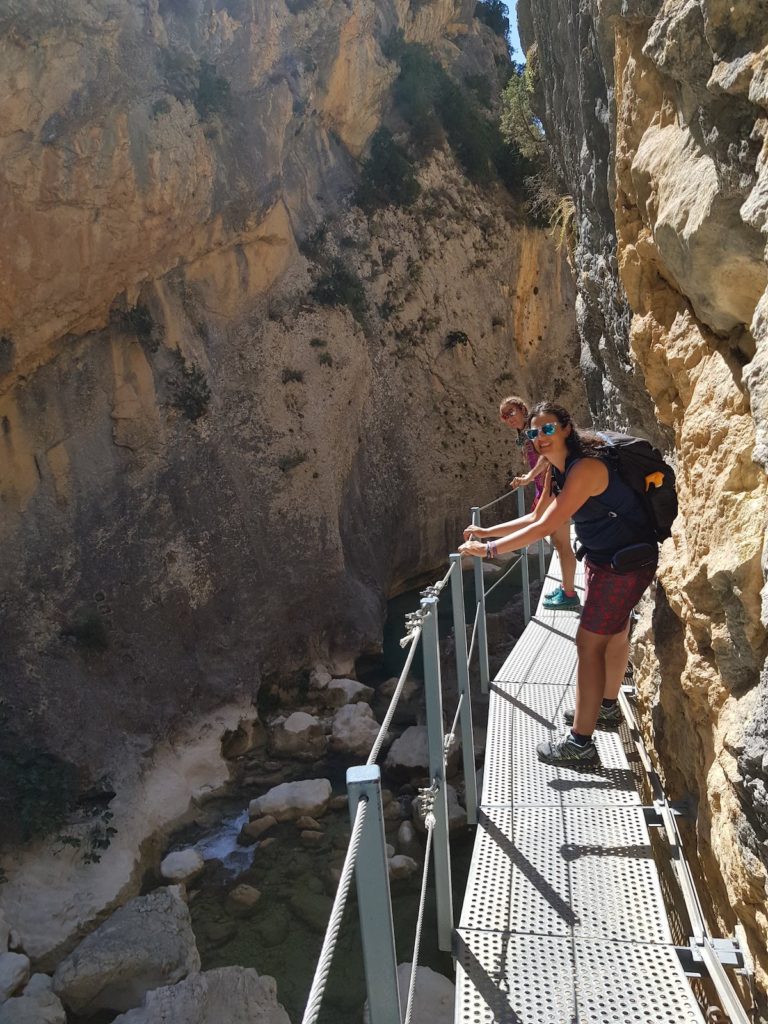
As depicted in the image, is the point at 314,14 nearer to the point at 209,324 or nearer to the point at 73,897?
the point at 209,324

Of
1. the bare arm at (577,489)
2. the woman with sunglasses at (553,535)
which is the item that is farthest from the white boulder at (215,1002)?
the bare arm at (577,489)

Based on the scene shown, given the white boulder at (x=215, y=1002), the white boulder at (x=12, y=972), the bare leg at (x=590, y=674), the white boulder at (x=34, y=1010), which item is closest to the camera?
the bare leg at (x=590, y=674)

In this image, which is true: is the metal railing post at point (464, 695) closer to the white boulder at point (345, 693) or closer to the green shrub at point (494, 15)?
the white boulder at point (345, 693)

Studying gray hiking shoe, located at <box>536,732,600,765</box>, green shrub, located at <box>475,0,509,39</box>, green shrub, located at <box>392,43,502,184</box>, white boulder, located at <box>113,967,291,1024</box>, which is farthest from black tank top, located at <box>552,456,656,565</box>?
green shrub, located at <box>475,0,509,39</box>

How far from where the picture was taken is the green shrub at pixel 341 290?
15.0 metres

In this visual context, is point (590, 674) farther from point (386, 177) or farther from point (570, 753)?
point (386, 177)

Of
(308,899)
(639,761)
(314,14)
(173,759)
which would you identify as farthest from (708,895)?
(314,14)

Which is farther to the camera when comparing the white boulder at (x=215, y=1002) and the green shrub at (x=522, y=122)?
the green shrub at (x=522, y=122)

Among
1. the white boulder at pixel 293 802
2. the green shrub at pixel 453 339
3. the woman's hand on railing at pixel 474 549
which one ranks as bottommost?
the white boulder at pixel 293 802

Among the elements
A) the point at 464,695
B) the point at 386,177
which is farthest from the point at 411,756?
the point at 386,177

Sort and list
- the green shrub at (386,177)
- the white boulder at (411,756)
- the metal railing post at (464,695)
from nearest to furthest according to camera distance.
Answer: the metal railing post at (464,695), the white boulder at (411,756), the green shrub at (386,177)

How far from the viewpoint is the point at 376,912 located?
1.77 m

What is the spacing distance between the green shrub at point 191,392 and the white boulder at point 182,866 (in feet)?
23.0

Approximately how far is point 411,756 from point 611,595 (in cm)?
674
